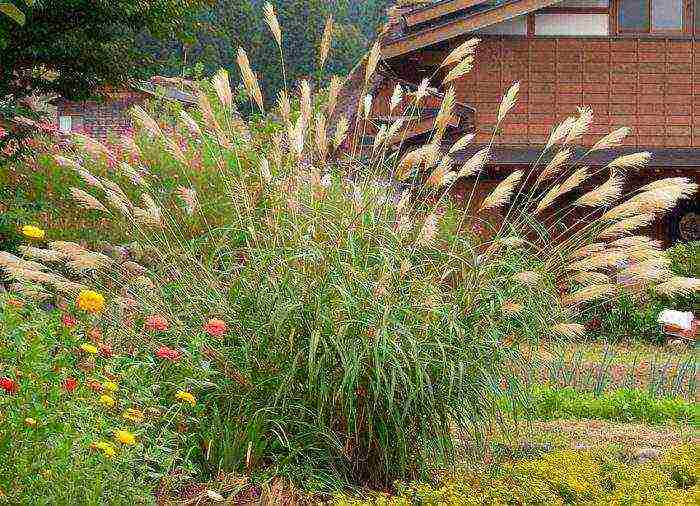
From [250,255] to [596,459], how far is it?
2201 mm

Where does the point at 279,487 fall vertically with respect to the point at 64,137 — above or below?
below

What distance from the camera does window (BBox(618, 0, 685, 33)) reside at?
16.8 metres

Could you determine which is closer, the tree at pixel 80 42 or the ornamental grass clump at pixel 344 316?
the ornamental grass clump at pixel 344 316

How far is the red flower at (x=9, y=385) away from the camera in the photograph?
12.0 ft

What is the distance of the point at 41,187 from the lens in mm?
10602

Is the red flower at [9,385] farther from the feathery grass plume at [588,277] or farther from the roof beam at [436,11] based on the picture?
the roof beam at [436,11]

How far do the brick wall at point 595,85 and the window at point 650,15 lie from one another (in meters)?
0.28

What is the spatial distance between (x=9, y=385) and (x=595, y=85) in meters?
14.5

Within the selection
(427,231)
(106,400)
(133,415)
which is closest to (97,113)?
(427,231)

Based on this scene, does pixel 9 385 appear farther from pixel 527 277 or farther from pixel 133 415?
pixel 527 277

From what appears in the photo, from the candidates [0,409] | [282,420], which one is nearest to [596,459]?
[282,420]

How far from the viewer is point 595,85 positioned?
16734 millimetres

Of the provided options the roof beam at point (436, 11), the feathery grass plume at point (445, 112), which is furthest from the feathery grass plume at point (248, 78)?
the roof beam at point (436, 11)

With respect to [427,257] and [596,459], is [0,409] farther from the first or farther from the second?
[596,459]
